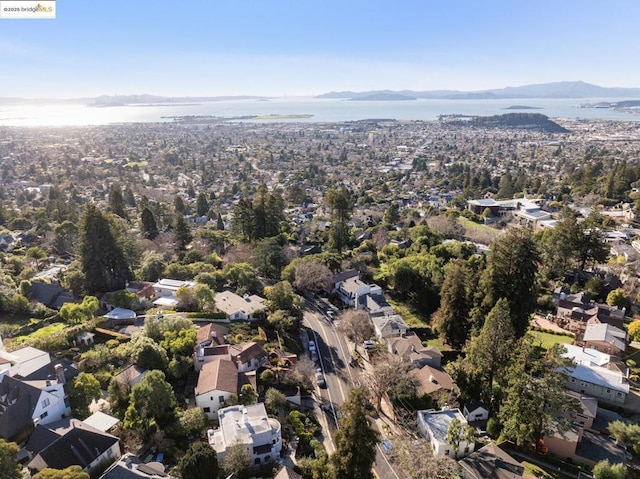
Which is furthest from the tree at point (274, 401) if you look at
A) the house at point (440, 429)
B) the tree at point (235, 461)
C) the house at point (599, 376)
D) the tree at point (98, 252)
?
the tree at point (98, 252)

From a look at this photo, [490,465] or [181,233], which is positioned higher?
[181,233]

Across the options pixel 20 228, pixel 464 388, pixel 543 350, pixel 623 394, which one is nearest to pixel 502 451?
pixel 464 388

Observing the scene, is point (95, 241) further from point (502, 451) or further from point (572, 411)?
point (572, 411)

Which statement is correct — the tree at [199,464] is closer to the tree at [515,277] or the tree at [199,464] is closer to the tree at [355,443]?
the tree at [355,443]

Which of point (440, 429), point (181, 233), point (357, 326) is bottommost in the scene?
point (440, 429)

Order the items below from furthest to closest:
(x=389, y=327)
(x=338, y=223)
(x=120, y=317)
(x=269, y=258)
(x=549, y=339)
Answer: (x=338, y=223) → (x=269, y=258) → (x=549, y=339) → (x=389, y=327) → (x=120, y=317)

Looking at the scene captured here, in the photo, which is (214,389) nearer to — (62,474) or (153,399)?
(153,399)

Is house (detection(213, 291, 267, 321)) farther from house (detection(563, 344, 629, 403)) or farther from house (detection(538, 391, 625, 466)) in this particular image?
house (detection(563, 344, 629, 403))

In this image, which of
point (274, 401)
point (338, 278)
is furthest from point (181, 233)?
point (274, 401)
